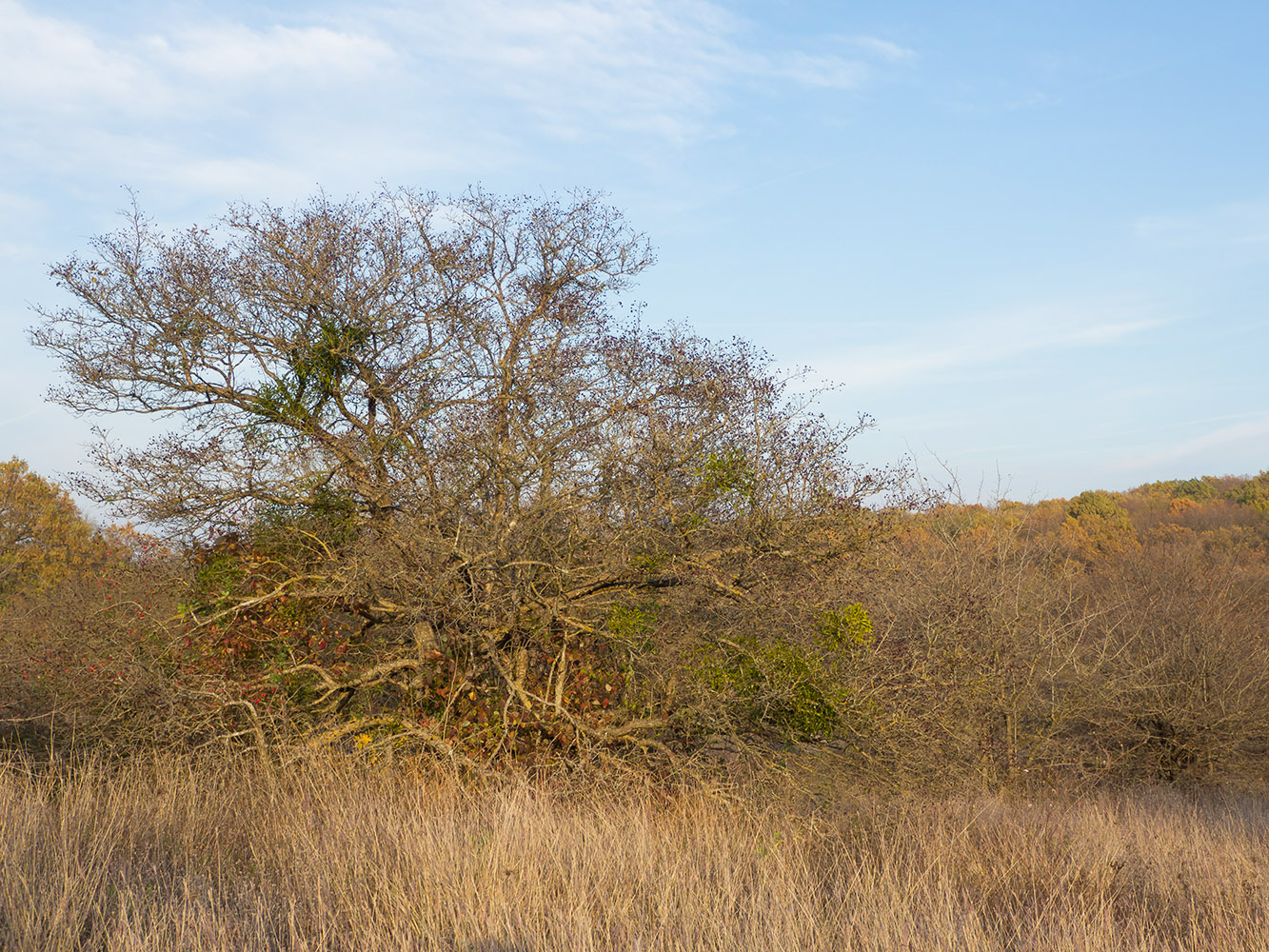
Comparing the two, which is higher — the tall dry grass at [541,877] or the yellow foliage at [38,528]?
the yellow foliage at [38,528]

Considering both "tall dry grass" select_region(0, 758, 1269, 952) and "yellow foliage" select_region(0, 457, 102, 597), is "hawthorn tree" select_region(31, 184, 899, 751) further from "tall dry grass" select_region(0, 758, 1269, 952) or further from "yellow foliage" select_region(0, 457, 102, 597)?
"yellow foliage" select_region(0, 457, 102, 597)

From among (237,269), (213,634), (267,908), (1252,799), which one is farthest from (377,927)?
(1252,799)

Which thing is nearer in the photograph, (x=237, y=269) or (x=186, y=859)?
(x=186, y=859)

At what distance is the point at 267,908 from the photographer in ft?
13.4

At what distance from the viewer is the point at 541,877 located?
4.60m

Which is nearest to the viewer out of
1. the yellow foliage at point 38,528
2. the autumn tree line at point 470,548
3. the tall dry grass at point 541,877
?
the tall dry grass at point 541,877

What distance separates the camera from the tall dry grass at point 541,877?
3906mm

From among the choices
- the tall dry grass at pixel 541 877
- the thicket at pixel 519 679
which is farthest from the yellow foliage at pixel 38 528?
the tall dry grass at pixel 541 877

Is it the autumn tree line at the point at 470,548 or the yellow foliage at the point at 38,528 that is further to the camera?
the yellow foliage at the point at 38,528

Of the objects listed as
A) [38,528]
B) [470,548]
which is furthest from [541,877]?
[38,528]

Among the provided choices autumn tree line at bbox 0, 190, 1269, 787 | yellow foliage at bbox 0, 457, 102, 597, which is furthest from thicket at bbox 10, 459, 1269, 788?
yellow foliage at bbox 0, 457, 102, 597

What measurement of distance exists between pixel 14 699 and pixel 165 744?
13.4 feet

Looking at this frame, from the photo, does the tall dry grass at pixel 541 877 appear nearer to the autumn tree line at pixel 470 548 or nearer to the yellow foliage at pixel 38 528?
the autumn tree line at pixel 470 548

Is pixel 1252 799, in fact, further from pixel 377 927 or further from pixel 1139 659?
pixel 377 927
